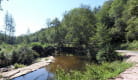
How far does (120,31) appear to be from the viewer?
31.3 meters

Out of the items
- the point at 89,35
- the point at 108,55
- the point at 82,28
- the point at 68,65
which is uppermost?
the point at 82,28

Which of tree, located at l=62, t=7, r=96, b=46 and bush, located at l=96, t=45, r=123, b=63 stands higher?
tree, located at l=62, t=7, r=96, b=46

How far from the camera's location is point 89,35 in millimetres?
27625

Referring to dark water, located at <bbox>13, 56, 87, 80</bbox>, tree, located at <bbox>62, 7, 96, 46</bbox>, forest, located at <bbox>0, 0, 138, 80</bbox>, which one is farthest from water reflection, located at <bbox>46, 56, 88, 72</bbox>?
tree, located at <bbox>62, 7, 96, 46</bbox>

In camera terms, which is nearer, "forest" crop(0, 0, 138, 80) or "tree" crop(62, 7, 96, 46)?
"forest" crop(0, 0, 138, 80)

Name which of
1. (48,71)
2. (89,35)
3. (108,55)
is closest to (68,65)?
(48,71)

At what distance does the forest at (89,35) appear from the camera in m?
17.5


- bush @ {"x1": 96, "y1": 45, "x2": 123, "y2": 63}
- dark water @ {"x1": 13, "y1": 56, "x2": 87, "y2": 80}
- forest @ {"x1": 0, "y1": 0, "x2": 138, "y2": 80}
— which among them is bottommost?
dark water @ {"x1": 13, "y1": 56, "x2": 87, "y2": 80}

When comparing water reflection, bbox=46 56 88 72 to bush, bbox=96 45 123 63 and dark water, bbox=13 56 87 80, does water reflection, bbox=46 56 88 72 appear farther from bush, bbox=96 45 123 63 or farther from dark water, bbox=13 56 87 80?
bush, bbox=96 45 123 63

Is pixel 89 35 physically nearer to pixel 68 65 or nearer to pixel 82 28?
pixel 82 28

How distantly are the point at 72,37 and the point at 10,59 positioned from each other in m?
14.9

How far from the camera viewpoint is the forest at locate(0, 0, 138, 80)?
17.5 metres

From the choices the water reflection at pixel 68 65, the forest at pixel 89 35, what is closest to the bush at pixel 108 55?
the forest at pixel 89 35

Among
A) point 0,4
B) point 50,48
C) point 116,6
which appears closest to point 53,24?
point 50,48
